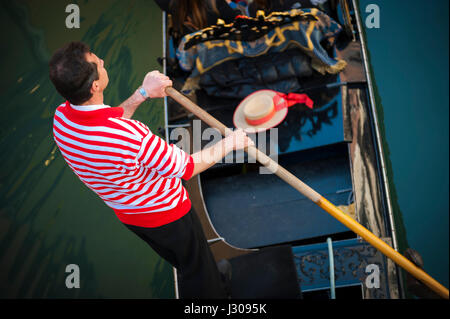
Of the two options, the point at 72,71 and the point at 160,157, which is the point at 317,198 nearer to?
the point at 160,157

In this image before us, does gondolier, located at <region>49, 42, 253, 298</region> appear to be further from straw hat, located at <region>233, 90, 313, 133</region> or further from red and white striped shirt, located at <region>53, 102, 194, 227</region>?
straw hat, located at <region>233, 90, 313, 133</region>

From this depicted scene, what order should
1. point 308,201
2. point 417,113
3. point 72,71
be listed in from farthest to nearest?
point 417,113
point 308,201
point 72,71

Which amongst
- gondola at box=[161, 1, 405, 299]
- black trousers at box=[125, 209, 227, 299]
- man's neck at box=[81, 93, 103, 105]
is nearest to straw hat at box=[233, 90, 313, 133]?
gondola at box=[161, 1, 405, 299]

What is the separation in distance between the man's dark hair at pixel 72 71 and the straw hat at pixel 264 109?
67 centimetres

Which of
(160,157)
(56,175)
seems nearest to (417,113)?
(160,157)

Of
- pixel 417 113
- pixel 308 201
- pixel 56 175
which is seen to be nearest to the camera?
pixel 308 201

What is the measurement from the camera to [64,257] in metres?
1.79

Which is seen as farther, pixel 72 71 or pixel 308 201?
A: pixel 308 201

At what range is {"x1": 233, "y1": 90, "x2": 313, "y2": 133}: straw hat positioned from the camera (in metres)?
1.27

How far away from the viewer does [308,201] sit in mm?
1383

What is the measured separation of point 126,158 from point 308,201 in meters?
0.88

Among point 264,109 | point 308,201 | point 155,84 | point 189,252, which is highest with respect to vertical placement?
point 155,84
